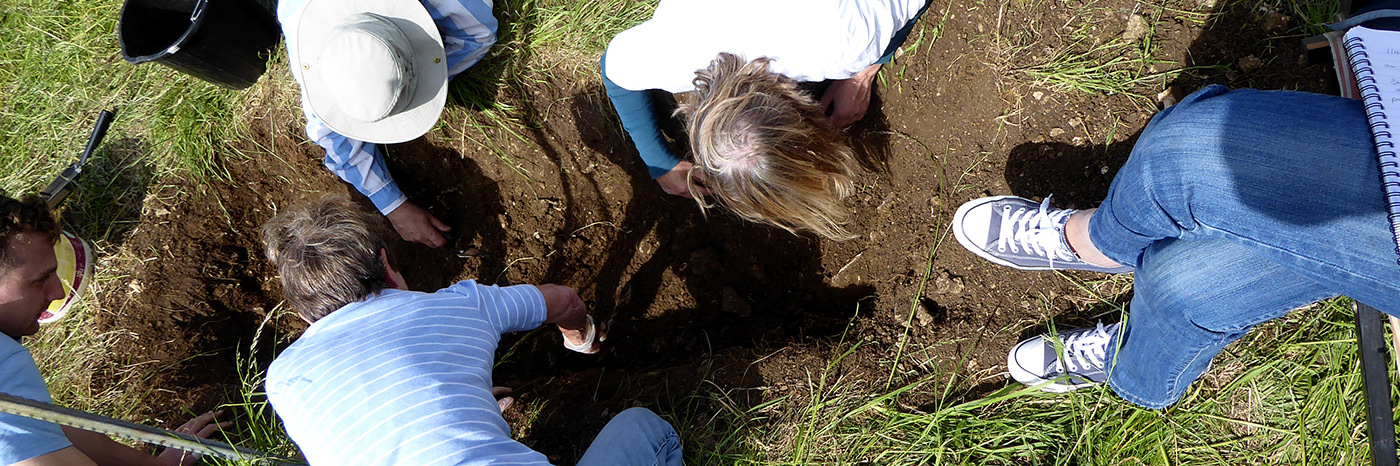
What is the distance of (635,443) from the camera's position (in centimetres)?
179

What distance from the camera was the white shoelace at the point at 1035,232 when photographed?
5.91 feet

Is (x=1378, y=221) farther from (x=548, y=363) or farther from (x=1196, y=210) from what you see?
(x=548, y=363)

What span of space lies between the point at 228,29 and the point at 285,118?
36 centimetres

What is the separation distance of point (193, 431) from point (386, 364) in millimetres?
1053

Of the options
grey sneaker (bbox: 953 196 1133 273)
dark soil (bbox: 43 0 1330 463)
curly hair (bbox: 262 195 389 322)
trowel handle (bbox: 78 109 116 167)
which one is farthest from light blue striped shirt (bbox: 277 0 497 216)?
grey sneaker (bbox: 953 196 1133 273)

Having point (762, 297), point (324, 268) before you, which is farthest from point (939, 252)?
point (324, 268)

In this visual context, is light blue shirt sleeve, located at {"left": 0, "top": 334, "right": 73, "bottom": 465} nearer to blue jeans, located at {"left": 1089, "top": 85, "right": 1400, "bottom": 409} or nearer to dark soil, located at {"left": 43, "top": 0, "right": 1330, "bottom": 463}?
dark soil, located at {"left": 43, "top": 0, "right": 1330, "bottom": 463}

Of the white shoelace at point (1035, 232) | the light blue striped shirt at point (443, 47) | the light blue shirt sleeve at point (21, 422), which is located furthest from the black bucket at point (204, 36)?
the white shoelace at point (1035, 232)

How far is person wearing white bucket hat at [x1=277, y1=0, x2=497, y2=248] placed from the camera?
1.88m

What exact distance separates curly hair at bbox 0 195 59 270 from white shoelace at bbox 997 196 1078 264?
2.86 meters

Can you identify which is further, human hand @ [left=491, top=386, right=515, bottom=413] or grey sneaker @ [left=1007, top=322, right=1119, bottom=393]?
human hand @ [left=491, top=386, right=515, bottom=413]

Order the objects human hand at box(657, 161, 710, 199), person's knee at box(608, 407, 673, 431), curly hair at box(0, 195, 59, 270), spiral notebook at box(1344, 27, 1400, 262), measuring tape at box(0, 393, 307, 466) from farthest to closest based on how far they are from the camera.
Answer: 1. human hand at box(657, 161, 710, 199)
2. curly hair at box(0, 195, 59, 270)
3. person's knee at box(608, 407, 673, 431)
4. measuring tape at box(0, 393, 307, 466)
5. spiral notebook at box(1344, 27, 1400, 262)

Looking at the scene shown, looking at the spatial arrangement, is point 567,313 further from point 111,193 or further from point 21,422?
point 111,193

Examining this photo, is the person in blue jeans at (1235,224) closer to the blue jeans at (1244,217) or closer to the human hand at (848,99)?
the blue jeans at (1244,217)
